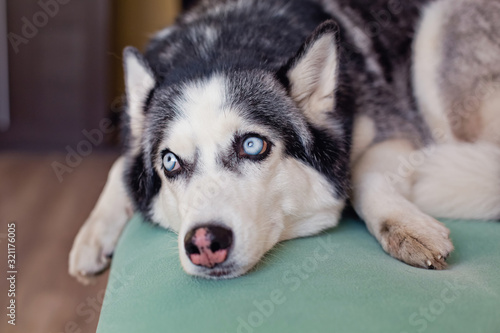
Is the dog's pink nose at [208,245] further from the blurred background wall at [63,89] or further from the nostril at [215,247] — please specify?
the blurred background wall at [63,89]

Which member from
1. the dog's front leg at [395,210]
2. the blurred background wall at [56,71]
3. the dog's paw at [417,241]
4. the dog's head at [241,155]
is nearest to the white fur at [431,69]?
the dog's front leg at [395,210]

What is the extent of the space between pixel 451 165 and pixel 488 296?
2.21ft

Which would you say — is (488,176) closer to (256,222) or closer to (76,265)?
(256,222)

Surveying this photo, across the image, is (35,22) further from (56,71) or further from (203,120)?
(203,120)

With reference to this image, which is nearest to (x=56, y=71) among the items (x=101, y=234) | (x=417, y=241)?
(x=101, y=234)

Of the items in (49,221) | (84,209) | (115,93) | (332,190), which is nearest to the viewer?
(332,190)

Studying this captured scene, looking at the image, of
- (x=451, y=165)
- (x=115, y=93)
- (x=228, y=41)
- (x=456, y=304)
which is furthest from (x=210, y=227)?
(x=115, y=93)

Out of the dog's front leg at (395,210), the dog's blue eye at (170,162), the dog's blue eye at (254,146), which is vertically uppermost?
the dog's blue eye at (254,146)

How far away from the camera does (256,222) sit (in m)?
1.40

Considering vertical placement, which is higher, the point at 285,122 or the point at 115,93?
the point at 285,122

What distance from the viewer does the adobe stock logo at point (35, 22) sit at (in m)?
4.56

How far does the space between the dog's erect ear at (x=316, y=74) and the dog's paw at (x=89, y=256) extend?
91cm

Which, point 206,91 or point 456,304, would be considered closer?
point 456,304

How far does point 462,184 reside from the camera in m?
1.74
